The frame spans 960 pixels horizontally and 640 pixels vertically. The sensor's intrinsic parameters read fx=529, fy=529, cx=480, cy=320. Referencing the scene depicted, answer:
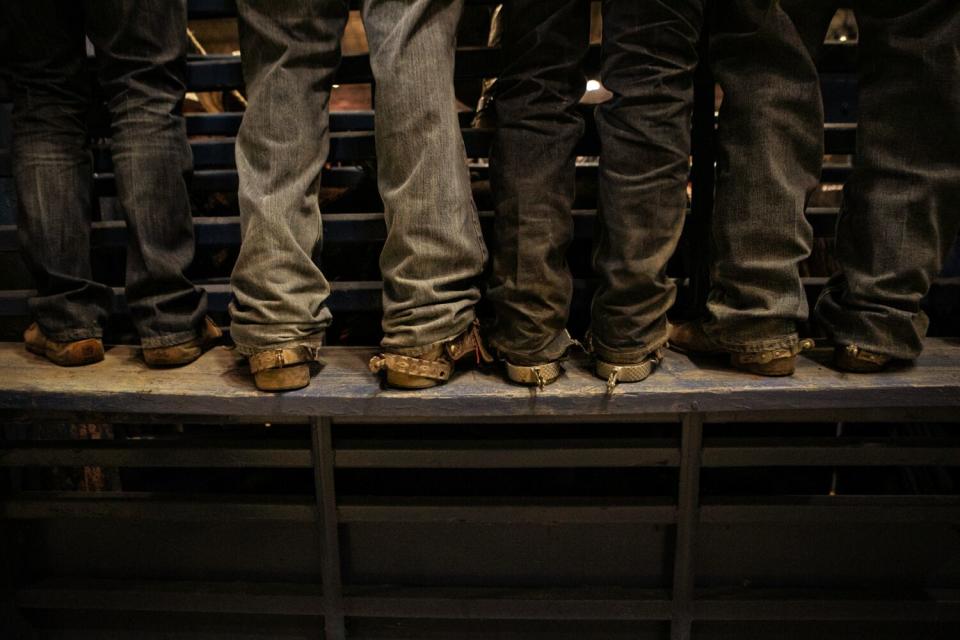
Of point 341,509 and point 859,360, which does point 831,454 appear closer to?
point 859,360

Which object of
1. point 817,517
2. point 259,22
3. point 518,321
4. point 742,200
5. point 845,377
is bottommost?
point 817,517

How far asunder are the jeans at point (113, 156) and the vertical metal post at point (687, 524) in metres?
1.44

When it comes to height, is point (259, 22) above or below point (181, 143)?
above

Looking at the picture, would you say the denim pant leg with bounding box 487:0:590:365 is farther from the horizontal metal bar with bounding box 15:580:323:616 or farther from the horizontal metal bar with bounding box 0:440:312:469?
the horizontal metal bar with bounding box 15:580:323:616

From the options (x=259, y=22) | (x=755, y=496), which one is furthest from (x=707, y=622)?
(x=259, y=22)

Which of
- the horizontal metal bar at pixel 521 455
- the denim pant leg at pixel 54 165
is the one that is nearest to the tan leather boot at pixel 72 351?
the denim pant leg at pixel 54 165

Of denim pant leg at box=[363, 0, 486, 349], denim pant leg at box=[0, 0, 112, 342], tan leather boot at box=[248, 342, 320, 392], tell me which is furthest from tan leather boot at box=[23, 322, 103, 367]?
denim pant leg at box=[363, 0, 486, 349]

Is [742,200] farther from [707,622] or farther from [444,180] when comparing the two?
[707,622]

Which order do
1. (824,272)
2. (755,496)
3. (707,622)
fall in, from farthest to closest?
(824,272), (707,622), (755,496)

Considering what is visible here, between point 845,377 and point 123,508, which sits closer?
point 845,377

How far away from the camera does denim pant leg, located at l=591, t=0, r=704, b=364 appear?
1.22 metres

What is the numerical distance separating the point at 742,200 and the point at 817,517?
3.23ft

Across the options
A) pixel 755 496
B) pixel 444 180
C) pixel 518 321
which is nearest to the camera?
pixel 444 180

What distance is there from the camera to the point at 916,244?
1.31 metres
